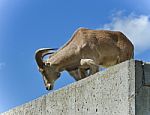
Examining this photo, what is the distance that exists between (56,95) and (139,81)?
2274mm

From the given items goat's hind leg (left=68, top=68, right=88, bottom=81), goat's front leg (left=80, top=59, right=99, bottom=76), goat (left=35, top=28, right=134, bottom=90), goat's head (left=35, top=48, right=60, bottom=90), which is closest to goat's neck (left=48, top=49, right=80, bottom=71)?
goat (left=35, top=28, right=134, bottom=90)

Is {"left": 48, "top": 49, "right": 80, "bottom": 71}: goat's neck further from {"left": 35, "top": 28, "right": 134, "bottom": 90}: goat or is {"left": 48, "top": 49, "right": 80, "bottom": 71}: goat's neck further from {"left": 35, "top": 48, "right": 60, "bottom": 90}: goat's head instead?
{"left": 35, "top": 48, "right": 60, "bottom": 90}: goat's head

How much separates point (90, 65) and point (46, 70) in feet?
11.4

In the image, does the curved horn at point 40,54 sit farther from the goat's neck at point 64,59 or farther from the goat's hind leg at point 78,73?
the goat's hind leg at point 78,73

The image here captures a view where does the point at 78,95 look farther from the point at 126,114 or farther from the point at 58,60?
the point at 58,60

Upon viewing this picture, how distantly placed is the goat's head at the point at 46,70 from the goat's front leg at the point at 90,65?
8.19ft

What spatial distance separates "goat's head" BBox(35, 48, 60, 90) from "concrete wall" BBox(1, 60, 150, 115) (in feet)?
20.2

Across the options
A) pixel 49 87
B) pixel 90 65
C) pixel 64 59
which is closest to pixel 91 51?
pixel 90 65

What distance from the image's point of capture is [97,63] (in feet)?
39.1

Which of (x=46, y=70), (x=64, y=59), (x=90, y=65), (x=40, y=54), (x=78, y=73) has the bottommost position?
(x=90, y=65)

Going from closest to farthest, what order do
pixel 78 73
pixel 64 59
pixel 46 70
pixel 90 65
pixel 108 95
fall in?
pixel 108 95
pixel 90 65
pixel 78 73
pixel 64 59
pixel 46 70

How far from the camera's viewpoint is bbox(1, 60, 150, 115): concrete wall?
6.04 meters

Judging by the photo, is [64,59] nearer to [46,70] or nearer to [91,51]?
[91,51]

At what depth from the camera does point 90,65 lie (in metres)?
11.5
